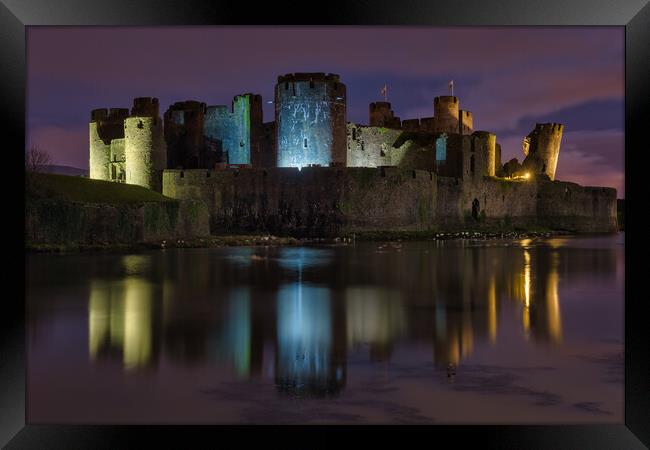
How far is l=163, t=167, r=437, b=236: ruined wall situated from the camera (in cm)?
2947

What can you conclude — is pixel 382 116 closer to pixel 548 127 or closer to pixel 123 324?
pixel 548 127

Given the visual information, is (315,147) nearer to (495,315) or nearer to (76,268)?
(76,268)

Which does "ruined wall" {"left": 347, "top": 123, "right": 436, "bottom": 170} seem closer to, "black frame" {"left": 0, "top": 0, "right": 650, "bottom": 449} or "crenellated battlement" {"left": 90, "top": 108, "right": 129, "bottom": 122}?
"crenellated battlement" {"left": 90, "top": 108, "right": 129, "bottom": 122}

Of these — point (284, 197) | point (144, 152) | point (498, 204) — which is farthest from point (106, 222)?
point (498, 204)

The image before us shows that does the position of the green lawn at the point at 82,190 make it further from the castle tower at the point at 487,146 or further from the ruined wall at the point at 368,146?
the castle tower at the point at 487,146

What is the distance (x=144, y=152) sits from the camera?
31281 mm

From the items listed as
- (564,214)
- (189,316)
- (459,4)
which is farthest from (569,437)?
(564,214)

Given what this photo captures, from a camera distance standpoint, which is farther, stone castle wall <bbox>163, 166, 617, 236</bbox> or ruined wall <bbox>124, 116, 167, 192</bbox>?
ruined wall <bbox>124, 116, 167, 192</bbox>

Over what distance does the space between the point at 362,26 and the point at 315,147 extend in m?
27.5

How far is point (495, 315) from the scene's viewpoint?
31.0 feet

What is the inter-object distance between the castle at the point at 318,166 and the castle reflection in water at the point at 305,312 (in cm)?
1202

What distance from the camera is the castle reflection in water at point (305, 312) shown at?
6820 millimetres

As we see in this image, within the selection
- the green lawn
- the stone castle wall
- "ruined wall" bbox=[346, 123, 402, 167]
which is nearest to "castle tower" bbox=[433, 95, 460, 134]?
"ruined wall" bbox=[346, 123, 402, 167]

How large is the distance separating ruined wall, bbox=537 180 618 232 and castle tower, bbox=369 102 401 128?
919 centimetres
